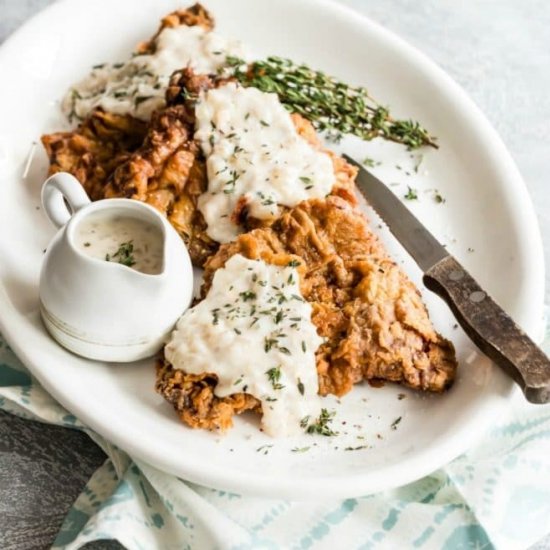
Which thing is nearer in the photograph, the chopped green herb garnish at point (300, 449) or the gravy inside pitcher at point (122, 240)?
the chopped green herb garnish at point (300, 449)

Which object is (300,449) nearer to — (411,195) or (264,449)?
(264,449)

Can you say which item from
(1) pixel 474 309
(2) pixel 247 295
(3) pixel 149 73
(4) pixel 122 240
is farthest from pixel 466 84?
(4) pixel 122 240

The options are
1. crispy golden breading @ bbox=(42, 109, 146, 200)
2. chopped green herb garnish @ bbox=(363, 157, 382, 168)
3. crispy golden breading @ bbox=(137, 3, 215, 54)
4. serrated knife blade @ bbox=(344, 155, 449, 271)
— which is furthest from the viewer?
crispy golden breading @ bbox=(137, 3, 215, 54)

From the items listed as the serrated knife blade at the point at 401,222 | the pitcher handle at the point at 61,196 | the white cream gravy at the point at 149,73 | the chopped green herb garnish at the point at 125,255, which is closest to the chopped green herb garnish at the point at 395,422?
the serrated knife blade at the point at 401,222

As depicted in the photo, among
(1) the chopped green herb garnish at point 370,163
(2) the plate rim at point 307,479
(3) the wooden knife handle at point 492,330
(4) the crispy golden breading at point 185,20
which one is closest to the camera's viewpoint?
(2) the plate rim at point 307,479

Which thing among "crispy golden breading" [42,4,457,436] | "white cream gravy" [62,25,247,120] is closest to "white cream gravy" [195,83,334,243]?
"crispy golden breading" [42,4,457,436]

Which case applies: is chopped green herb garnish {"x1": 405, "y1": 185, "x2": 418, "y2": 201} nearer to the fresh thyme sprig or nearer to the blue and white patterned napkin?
the fresh thyme sprig

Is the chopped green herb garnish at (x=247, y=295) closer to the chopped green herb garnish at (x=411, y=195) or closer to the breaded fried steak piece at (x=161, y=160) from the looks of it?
the breaded fried steak piece at (x=161, y=160)
